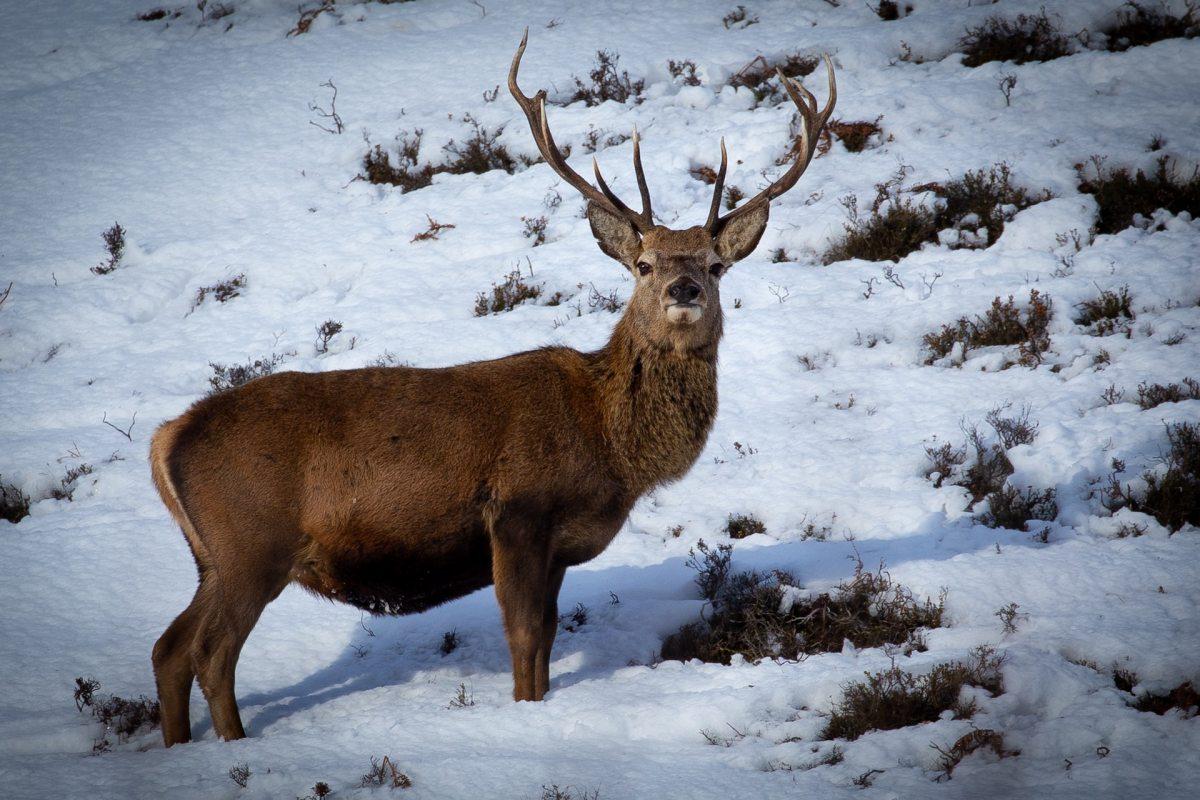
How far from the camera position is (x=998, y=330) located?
8.72m

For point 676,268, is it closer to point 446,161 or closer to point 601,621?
point 601,621

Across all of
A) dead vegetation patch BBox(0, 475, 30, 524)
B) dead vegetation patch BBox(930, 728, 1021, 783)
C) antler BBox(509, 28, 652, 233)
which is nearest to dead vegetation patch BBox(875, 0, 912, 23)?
antler BBox(509, 28, 652, 233)

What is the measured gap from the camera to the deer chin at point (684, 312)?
572 cm

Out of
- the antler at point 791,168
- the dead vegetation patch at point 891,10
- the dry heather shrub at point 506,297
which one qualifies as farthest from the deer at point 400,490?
the dead vegetation patch at point 891,10

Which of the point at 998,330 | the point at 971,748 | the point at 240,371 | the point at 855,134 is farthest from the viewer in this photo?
the point at 855,134

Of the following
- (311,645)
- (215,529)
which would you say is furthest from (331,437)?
(311,645)

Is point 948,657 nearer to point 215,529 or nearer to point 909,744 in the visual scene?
point 909,744

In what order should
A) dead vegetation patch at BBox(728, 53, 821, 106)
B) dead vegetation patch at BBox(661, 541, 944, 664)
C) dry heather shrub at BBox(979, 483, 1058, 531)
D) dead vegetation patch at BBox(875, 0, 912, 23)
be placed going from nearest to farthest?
dead vegetation patch at BBox(661, 541, 944, 664), dry heather shrub at BBox(979, 483, 1058, 531), dead vegetation patch at BBox(728, 53, 821, 106), dead vegetation patch at BBox(875, 0, 912, 23)

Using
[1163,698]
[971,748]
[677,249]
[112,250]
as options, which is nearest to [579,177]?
[677,249]

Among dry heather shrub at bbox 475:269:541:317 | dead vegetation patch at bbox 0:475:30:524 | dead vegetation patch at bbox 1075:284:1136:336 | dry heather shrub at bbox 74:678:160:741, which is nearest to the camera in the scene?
dry heather shrub at bbox 74:678:160:741

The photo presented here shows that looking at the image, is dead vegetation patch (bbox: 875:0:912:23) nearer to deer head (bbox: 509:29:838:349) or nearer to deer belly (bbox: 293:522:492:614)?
deer head (bbox: 509:29:838:349)

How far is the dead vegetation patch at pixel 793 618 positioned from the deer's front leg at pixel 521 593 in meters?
1.15

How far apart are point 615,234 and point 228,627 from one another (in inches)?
136

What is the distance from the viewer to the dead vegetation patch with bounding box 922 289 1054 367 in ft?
28.3
